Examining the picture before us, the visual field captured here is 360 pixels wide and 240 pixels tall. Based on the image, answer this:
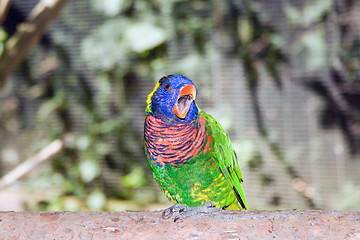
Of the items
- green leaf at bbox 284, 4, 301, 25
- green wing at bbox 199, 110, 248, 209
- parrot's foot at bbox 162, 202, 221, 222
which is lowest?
parrot's foot at bbox 162, 202, 221, 222

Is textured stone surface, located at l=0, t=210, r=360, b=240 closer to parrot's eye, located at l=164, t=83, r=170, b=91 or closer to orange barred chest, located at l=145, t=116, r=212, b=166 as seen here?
orange barred chest, located at l=145, t=116, r=212, b=166

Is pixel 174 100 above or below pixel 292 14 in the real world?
below

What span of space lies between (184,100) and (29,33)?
3.59 ft

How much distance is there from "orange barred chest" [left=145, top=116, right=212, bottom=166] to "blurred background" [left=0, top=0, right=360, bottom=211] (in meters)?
0.97

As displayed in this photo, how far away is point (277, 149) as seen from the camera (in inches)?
65.9

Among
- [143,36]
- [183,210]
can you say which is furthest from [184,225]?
[143,36]

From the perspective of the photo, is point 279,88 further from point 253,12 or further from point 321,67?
point 253,12

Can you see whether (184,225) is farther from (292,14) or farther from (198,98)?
(292,14)

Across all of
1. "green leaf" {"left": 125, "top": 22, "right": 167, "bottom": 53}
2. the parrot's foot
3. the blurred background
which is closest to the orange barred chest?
the parrot's foot

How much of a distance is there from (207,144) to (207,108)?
943 millimetres

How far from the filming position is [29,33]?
1533 mm

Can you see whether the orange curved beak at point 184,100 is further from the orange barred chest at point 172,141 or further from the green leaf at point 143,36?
the green leaf at point 143,36

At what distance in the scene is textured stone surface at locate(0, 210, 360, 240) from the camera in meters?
0.60

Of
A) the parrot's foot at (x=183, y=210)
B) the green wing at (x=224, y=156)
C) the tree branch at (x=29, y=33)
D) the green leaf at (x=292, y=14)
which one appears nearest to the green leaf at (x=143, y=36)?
the tree branch at (x=29, y=33)
